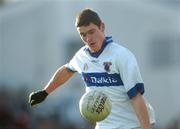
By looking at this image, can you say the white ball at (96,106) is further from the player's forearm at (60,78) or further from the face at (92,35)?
the player's forearm at (60,78)

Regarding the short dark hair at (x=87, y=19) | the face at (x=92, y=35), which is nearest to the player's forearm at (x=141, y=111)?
the face at (x=92, y=35)

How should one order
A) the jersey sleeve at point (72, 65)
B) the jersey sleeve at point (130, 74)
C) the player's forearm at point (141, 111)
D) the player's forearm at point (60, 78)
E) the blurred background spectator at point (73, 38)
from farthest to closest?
the blurred background spectator at point (73, 38), the player's forearm at point (60, 78), the jersey sleeve at point (72, 65), the jersey sleeve at point (130, 74), the player's forearm at point (141, 111)

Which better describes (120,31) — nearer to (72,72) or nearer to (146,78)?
(146,78)

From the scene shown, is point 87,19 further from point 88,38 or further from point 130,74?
point 130,74

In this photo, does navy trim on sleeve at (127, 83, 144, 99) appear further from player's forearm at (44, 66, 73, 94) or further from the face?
player's forearm at (44, 66, 73, 94)

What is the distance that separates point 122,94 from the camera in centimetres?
1052

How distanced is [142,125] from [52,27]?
21759 millimetres

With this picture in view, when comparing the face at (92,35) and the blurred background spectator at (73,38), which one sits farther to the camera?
the blurred background spectator at (73,38)

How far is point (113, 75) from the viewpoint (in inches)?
411

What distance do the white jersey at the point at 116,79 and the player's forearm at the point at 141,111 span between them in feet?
0.24

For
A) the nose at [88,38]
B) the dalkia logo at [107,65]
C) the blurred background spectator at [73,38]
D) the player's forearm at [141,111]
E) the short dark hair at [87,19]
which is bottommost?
the blurred background spectator at [73,38]

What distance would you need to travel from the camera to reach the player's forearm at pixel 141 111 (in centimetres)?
1009

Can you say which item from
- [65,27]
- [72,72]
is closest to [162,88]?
[65,27]

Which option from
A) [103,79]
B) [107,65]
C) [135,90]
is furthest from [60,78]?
[135,90]
